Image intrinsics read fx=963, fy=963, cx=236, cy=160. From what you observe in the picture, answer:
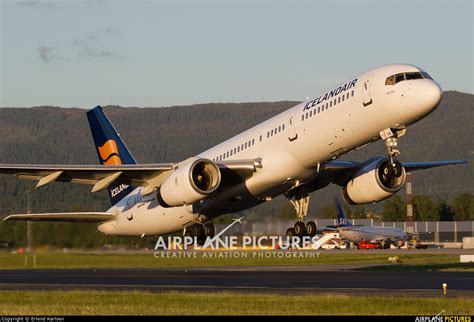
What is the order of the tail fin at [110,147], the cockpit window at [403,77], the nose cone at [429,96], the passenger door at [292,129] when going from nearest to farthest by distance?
the nose cone at [429,96] < the cockpit window at [403,77] < the passenger door at [292,129] < the tail fin at [110,147]

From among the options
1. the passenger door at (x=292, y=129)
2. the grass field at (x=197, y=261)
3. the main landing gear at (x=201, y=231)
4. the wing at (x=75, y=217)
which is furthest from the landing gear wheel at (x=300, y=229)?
the grass field at (x=197, y=261)

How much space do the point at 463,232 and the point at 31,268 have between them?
283 feet

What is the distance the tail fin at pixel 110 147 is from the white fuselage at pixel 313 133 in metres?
7.32

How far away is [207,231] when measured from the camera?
157 feet

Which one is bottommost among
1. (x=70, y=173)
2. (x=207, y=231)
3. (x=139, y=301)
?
(x=139, y=301)

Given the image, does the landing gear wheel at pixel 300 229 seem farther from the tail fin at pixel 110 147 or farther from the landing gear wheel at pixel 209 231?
the tail fin at pixel 110 147

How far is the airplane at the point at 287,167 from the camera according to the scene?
3888 cm

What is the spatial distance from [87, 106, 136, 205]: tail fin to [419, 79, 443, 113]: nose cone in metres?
23.0

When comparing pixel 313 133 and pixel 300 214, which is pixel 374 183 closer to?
pixel 300 214

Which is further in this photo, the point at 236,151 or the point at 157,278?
the point at 157,278

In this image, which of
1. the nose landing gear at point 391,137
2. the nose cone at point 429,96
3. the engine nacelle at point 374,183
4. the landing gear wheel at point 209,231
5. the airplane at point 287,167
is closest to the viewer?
the nose cone at point 429,96

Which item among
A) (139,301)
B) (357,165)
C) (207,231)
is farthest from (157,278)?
(139,301)

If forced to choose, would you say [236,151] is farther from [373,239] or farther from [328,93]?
[373,239]


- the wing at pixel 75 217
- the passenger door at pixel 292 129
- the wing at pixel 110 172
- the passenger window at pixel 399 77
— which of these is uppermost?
the passenger window at pixel 399 77
